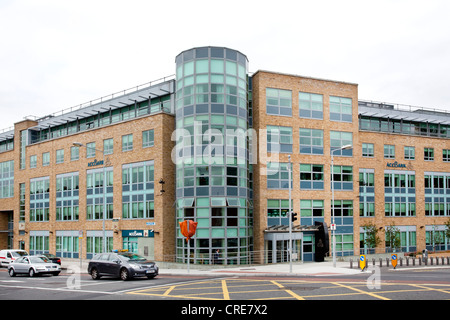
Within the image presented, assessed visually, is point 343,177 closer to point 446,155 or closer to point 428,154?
point 428,154

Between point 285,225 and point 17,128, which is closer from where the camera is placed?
point 285,225

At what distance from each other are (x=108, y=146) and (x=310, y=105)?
1984 cm

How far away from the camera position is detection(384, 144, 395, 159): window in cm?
4741

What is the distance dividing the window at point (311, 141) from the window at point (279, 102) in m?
2.38

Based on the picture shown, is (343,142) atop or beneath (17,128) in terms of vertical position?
beneath

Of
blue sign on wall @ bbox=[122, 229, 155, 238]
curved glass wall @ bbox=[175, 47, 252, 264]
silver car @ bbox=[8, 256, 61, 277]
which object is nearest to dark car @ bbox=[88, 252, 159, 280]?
silver car @ bbox=[8, 256, 61, 277]

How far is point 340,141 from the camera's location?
138ft

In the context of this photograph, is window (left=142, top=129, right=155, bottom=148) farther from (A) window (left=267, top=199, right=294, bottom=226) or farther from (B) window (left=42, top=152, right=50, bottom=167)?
(B) window (left=42, top=152, right=50, bottom=167)

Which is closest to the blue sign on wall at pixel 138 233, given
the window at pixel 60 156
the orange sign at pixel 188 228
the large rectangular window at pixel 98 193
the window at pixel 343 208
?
the large rectangular window at pixel 98 193

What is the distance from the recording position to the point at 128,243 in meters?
41.2

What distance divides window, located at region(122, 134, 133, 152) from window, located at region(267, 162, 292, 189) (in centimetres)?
1299
